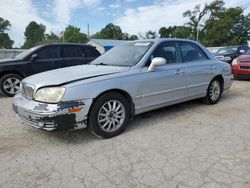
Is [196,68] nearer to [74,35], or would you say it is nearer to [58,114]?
[58,114]

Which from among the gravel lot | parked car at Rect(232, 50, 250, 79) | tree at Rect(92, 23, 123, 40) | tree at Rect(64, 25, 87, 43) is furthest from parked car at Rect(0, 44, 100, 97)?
tree at Rect(92, 23, 123, 40)

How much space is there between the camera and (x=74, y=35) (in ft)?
241

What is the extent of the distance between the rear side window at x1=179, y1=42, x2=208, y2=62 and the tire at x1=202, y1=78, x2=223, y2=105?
63cm

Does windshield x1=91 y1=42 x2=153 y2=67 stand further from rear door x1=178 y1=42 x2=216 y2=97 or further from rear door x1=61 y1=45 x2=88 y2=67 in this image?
rear door x1=61 y1=45 x2=88 y2=67

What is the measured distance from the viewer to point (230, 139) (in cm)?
383

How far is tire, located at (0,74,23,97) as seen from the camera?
7254mm

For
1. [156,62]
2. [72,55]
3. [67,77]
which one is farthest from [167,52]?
[72,55]

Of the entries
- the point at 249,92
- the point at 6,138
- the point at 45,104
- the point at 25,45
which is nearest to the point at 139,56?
the point at 45,104

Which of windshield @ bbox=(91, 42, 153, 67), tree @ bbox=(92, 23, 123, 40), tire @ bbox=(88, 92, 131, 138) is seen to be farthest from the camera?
tree @ bbox=(92, 23, 123, 40)

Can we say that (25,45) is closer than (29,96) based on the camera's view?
No

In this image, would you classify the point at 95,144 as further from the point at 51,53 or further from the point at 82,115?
the point at 51,53

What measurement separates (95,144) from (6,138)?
1421 mm

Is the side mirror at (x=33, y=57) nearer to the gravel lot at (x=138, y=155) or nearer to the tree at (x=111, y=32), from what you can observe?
the gravel lot at (x=138, y=155)

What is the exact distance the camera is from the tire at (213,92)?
5.80 m
